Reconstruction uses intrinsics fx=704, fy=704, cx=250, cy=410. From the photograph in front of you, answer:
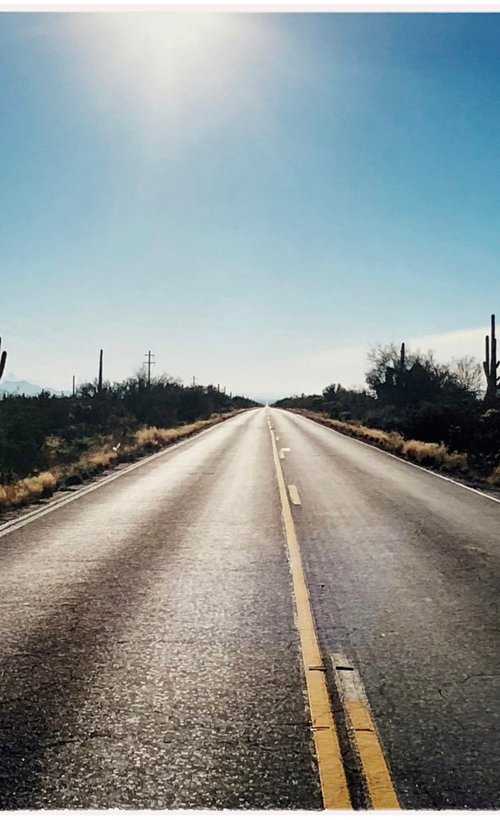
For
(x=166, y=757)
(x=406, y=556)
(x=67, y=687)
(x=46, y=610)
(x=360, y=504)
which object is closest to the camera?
(x=166, y=757)

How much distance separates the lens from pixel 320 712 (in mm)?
4121

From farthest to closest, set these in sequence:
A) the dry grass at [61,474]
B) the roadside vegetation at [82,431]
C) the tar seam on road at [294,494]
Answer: the roadside vegetation at [82,431] → the dry grass at [61,474] → the tar seam on road at [294,494]

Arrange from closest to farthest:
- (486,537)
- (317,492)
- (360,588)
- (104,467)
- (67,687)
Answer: (67,687), (360,588), (486,537), (317,492), (104,467)

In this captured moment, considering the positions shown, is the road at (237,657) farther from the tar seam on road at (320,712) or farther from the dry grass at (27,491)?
the dry grass at (27,491)

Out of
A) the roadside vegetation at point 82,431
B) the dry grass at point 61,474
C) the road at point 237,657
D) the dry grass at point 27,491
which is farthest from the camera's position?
the roadside vegetation at point 82,431

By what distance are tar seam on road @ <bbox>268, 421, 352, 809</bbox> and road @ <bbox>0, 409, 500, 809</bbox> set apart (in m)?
0.02

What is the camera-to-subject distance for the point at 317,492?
14.7 metres

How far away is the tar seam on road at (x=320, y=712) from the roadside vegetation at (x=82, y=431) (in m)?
8.31

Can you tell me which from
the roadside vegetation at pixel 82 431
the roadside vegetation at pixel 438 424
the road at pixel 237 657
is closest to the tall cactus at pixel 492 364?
the roadside vegetation at pixel 438 424

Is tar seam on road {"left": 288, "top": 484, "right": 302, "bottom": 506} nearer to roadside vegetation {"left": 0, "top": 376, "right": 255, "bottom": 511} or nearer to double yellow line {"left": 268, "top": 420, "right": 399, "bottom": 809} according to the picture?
roadside vegetation {"left": 0, "top": 376, "right": 255, "bottom": 511}

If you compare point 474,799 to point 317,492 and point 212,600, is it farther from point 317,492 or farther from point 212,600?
point 317,492

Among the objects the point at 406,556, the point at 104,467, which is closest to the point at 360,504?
the point at 406,556

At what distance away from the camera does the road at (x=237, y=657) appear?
3.39 m

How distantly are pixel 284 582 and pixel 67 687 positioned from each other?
318 cm
